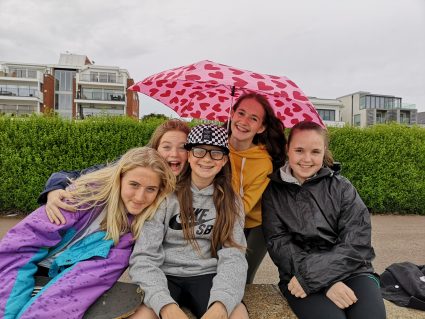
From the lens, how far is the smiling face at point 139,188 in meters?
2.67

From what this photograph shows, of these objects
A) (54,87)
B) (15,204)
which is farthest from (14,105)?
(15,204)

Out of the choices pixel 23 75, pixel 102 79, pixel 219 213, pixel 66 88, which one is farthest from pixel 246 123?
pixel 23 75

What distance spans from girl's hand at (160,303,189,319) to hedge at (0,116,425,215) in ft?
23.9

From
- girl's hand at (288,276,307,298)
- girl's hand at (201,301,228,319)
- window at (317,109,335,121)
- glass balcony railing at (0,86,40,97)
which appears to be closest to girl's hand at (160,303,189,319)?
girl's hand at (201,301,228,319)

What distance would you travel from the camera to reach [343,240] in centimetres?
278

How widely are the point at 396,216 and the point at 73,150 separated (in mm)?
8350

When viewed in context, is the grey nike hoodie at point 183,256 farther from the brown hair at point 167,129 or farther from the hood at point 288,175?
the brown hair at point 167,129

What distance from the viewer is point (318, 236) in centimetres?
284

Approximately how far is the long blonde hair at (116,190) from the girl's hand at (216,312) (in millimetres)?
720

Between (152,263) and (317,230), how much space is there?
1231 mm

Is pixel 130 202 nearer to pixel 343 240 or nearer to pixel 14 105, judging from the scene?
pixel 343 240

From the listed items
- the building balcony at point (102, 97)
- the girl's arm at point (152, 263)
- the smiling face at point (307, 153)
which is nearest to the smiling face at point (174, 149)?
the girl's arm at point (152, 263)

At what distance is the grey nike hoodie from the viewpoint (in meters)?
2.39

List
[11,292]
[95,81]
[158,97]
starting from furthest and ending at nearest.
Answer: [95,81]
[158,97]
[11,292]
